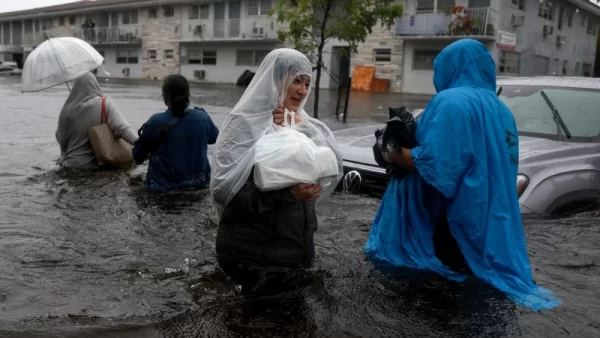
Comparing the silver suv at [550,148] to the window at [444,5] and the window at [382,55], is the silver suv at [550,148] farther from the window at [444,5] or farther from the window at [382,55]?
the window at [382,55]

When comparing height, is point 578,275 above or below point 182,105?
below

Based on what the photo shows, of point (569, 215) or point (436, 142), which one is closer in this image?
point (436, 142)

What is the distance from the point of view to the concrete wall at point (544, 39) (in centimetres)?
2997

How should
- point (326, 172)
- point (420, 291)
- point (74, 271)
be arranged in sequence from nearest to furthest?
point (326, 172)
point (420, 291)
point (74, 271)

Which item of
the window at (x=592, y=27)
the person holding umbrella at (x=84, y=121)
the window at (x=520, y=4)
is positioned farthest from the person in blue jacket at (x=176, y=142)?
the window at (x=592, y=27)

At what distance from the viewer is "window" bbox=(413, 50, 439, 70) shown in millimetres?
30550

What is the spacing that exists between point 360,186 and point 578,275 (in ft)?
6.45

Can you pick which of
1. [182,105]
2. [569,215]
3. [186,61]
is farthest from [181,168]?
[186,61]

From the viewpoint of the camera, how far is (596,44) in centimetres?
4028

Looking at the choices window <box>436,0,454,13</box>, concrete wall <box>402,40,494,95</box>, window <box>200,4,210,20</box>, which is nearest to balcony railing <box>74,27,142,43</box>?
window <box>200,4,210,20</box>

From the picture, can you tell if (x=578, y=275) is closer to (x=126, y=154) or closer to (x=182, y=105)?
(x=182, y=105)

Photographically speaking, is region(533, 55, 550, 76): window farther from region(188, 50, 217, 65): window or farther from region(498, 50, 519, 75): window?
region(188, 50, 217, 65): window

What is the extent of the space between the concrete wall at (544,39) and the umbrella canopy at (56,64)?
2560 cm

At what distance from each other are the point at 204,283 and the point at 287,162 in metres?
1.46
